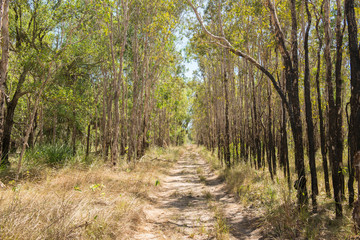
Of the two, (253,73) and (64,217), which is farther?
(253,73)

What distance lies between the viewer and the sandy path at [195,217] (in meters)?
4.80

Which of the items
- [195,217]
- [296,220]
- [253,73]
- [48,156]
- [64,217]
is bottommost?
[195,217]

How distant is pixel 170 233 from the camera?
193 inches

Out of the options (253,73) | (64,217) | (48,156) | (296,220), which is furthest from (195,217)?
(253,73)

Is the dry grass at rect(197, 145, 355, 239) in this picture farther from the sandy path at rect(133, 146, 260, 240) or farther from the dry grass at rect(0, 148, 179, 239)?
the dry grass at rect(0, 148, 179, 239)

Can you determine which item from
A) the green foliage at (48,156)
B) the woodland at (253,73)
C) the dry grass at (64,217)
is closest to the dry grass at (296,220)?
the woodland at (253,73)

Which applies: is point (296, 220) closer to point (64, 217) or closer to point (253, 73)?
point (64, 217)

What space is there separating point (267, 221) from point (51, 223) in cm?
397

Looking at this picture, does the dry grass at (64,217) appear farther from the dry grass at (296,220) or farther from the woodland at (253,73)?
the dry grass at (296,220)

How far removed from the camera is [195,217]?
595 centimetres

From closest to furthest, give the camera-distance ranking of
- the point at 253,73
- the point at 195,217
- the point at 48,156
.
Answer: the point at 195,217 → the point at 48,156 → the point at 253,73

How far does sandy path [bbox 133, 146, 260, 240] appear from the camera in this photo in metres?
4.80

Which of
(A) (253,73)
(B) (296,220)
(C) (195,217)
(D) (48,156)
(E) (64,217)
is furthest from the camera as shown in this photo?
(A) (253,73)

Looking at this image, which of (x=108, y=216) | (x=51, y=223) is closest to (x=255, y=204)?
(x=108, y=216)
